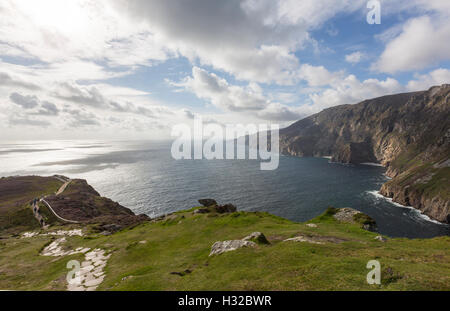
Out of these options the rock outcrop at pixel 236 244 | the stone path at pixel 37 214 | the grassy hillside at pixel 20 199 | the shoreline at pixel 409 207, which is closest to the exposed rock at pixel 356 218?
the rock outcrop at pixel 236 244

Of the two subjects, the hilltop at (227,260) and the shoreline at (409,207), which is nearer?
the hilltop at (227,260)

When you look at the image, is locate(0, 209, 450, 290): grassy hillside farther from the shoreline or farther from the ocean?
the shoreline

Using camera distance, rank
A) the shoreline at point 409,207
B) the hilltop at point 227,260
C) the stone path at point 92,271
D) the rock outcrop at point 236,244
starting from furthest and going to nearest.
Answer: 1. the shoreline at point 409,207
2. the rock outcrop at point 236,244
3. the stone path at point 92,271
4. the hilltop at point 227,260

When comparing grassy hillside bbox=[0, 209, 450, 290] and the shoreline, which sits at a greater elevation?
grassy hillside bbox=[0, 209, 450, 290]

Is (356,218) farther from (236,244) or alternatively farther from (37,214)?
(37,214)

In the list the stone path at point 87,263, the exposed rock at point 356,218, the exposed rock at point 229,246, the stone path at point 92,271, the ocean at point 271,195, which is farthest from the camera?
the ocean at point 271,195

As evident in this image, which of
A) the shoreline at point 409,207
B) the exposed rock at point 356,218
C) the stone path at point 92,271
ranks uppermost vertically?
the stone path at point 92,271

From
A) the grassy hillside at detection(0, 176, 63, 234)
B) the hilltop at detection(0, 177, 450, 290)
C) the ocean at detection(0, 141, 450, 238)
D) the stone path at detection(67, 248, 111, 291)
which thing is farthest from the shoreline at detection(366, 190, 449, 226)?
the grassy hillside at detection(0, 176, 63, 234)

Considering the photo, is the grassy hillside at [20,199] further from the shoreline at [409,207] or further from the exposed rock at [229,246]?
the shoreline at [409,207]
